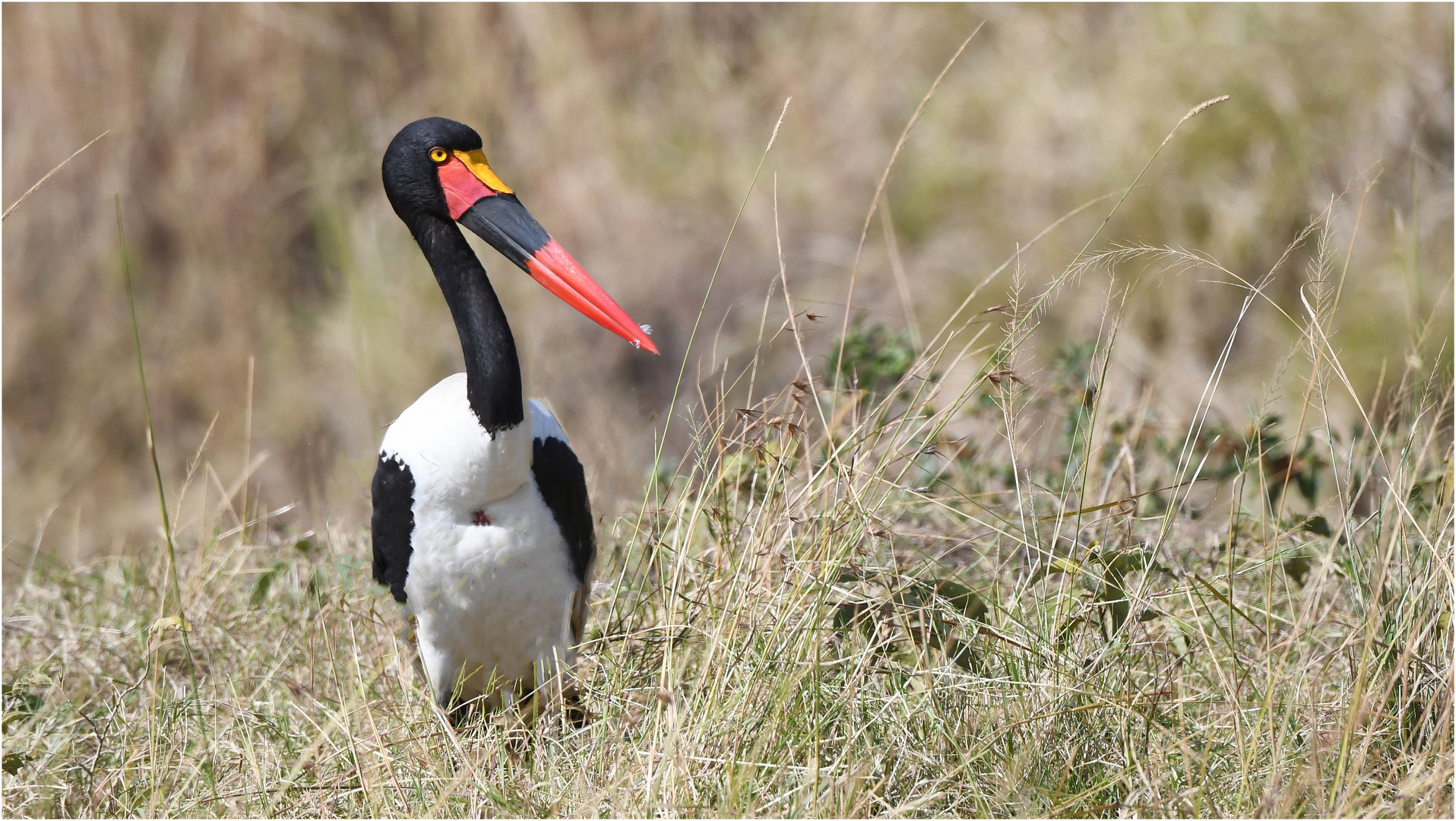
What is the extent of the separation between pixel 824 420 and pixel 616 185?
16.4ft

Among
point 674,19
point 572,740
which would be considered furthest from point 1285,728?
point 674,19

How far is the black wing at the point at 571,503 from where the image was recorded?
8.76 feet

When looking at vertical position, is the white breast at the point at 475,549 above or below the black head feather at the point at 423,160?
below

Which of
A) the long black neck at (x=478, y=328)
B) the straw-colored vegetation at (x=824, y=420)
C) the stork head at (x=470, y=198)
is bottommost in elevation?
the straw-colored vegetation at (x=824, y=420)

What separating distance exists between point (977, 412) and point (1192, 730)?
56.5 inches

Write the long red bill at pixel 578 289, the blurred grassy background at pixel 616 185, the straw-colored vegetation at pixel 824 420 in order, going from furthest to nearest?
the blurred grassy background at pixel 616 185
the long red bill at pixel 578 289
the straw-colored vegetation at pixel 824 420

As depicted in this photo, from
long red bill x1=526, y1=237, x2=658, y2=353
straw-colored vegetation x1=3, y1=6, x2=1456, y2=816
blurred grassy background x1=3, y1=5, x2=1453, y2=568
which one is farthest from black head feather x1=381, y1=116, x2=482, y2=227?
blurred grassy background x1=3, y1=5, x2=1453, y2=568

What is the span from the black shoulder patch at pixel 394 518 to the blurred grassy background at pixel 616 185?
2.49m

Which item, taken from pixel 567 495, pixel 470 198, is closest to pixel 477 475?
pixel 567 495

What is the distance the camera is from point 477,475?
250cm

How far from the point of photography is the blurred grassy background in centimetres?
531

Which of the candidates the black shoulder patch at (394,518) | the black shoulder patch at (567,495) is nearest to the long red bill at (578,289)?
the black shoulder patch at (567,495)

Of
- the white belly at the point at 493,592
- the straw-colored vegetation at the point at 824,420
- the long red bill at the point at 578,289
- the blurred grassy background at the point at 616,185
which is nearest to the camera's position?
the straw-colored vegetation at the point at 824,420

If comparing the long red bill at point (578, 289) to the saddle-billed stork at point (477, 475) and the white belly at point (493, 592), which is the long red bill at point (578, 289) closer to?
the saddle-billed stork at point (477, 475)
